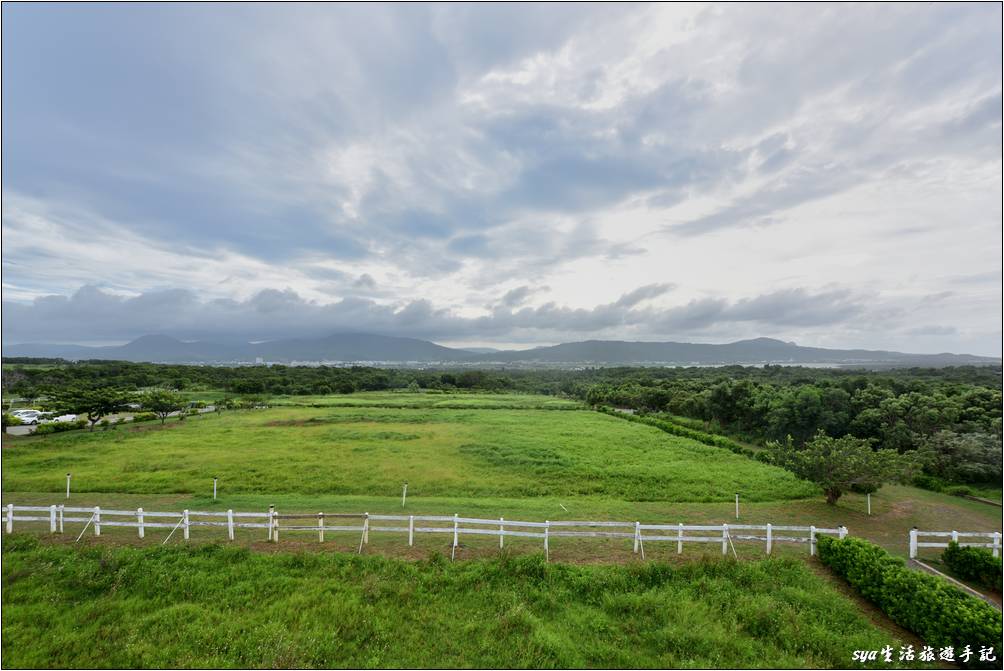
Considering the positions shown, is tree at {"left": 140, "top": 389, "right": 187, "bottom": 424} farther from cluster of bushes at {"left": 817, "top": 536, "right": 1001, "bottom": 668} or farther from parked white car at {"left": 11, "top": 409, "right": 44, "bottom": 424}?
cluster of bushes at {"left": 817, "top": 536, "right": 1001, "bottom": 668}

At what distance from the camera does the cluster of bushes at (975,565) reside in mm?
10680

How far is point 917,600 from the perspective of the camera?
854 cm

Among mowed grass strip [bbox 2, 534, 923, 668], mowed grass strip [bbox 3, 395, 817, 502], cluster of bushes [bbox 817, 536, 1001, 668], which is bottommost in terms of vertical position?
mowed grass strip [bbox 3, 395, 817, 502]

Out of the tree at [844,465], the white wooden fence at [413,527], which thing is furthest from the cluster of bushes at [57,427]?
the tree at [844,465]

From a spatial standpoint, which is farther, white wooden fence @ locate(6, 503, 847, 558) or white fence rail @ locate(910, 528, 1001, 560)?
white wooden fence @ locate(6, 503, 847, 558)

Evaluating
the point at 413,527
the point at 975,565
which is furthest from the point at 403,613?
the point at 975,565

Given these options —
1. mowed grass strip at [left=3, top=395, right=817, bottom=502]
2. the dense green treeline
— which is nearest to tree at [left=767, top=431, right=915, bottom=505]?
mowed grass strip at [left=3, top=395, right=817, bottom=502]

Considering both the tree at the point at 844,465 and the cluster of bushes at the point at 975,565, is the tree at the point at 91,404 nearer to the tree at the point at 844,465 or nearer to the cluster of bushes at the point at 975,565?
the tree at the point at 844,465

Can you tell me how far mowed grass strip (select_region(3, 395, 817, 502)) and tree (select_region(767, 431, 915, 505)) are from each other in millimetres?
2171

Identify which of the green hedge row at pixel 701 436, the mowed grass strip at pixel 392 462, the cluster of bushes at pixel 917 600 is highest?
the cluster of bushes at pixel 917 600

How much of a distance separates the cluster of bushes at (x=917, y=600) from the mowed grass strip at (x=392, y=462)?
8.23 metres

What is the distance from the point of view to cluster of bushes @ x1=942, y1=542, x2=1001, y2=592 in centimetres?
1068

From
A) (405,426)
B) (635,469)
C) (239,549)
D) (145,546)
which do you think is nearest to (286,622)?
(239,549)

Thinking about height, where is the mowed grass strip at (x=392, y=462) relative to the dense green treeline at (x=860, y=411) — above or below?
below
